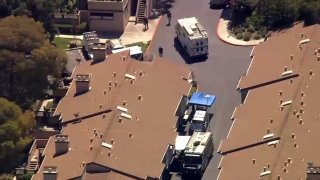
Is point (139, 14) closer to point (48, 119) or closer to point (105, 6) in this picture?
point (105, 6)

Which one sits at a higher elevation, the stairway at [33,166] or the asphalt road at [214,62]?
the asphalt road at [214,62]

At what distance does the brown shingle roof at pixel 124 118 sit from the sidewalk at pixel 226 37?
16.9 meters

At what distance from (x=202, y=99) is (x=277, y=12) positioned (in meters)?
20.9

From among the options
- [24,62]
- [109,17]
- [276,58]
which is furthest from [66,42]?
[276,58]

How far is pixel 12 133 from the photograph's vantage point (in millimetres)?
133625

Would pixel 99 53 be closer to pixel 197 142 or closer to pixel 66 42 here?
pixel 66 42

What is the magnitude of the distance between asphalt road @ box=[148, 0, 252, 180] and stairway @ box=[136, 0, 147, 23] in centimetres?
277

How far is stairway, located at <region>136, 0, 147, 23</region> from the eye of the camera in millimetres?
166125

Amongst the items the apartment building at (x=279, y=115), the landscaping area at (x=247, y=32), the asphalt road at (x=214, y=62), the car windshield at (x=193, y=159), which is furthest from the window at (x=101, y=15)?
the car windshield at (x=193, y=159)

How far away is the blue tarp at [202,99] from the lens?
141750 millimetres

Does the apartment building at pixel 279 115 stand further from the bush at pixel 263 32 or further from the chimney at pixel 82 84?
the chimney at pixel 82 84

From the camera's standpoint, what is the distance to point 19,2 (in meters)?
156

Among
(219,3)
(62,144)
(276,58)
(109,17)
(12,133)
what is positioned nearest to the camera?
(62,144)

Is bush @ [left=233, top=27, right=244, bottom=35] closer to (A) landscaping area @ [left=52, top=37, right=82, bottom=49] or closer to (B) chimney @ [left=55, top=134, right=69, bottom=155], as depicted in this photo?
(A) landscaping area @ [left=52, top=37, right=82, bottom=49]
